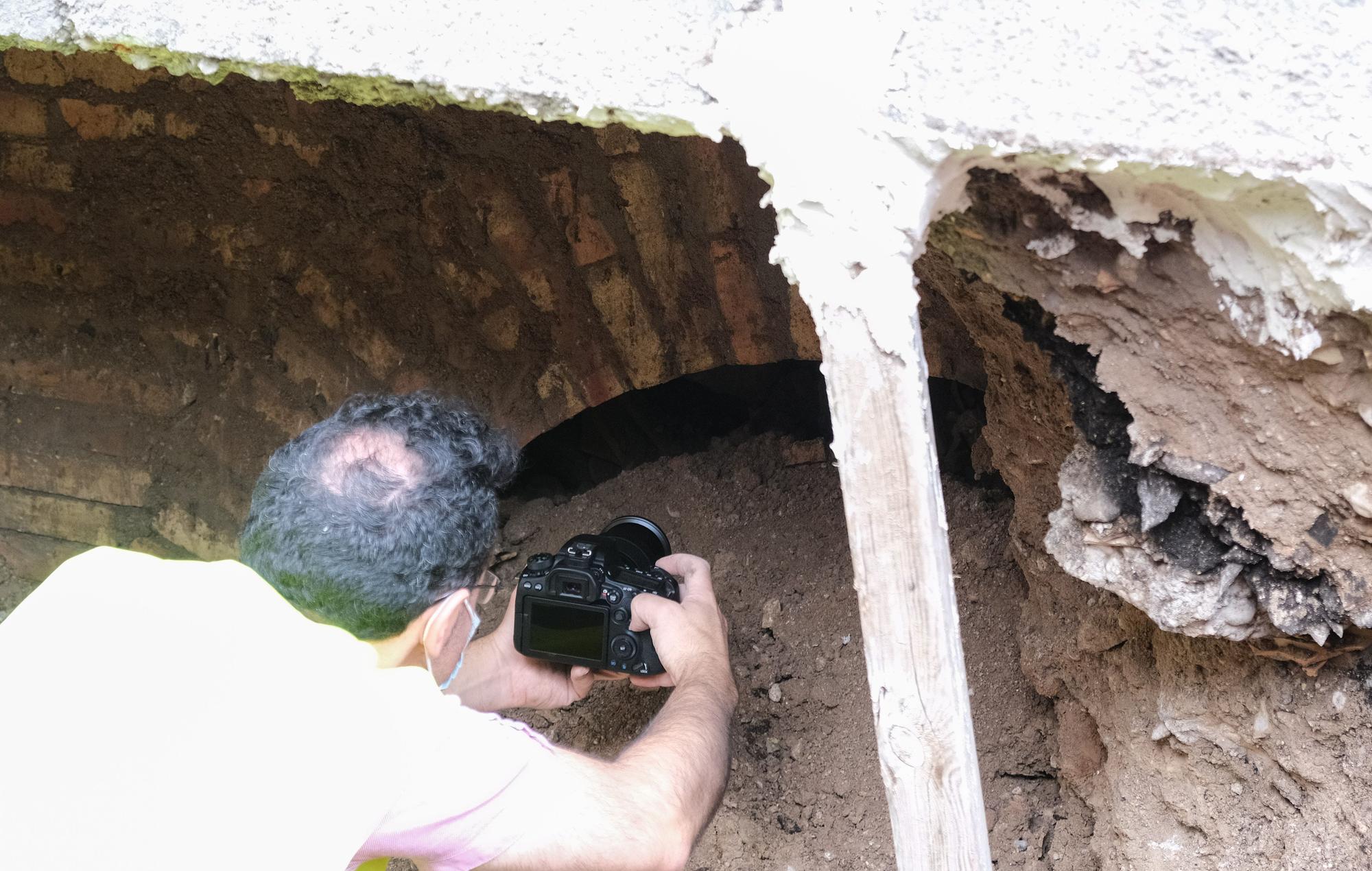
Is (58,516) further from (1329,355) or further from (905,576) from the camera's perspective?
(1329,355)

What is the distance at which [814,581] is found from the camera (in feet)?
5.65

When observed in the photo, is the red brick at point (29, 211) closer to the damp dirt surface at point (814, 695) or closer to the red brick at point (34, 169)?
the red brick at point (34, 169)

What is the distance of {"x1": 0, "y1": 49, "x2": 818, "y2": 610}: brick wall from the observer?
158cm

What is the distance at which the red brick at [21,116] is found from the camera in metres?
1.70

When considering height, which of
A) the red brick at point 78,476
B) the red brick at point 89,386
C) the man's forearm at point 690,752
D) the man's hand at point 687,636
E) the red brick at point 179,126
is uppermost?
the red brick at point 179,126

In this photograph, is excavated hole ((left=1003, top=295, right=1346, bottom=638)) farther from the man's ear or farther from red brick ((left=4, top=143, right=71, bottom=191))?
red brick ((left=4, top=143, right=71, bottom=191))

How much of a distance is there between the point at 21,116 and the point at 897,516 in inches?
66.0

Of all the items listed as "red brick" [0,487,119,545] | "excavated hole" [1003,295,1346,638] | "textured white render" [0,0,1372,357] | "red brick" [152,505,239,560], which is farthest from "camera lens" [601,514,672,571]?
"red brick" [0,487,119,545]

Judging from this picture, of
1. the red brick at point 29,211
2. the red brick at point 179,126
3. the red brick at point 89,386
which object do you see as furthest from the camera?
the red brick at point 89,386

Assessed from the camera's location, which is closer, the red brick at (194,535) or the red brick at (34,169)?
the red brick at (34,169)

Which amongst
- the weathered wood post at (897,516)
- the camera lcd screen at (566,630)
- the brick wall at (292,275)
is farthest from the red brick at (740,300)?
the weathered wood post at (897,516)

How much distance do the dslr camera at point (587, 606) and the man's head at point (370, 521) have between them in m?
0.25

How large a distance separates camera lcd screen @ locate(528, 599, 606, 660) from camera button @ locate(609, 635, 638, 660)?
20mm

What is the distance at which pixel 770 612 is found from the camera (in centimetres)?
171
